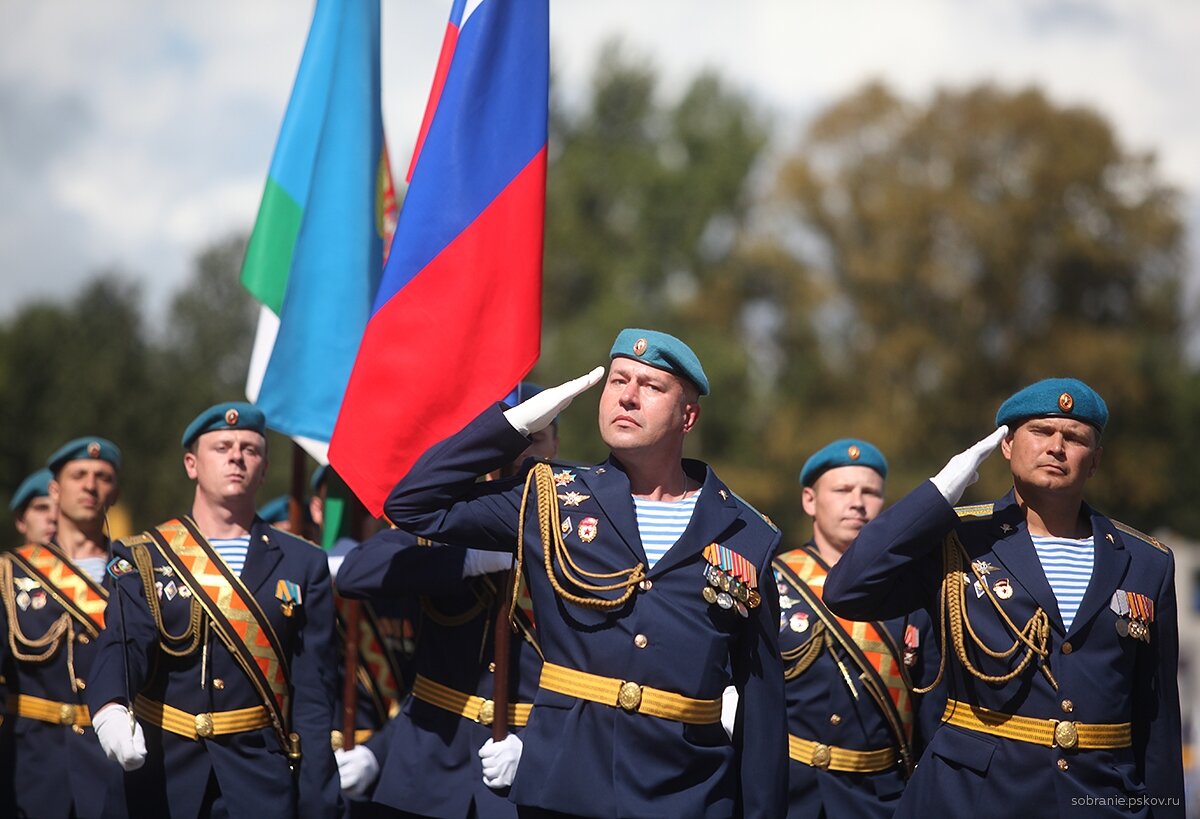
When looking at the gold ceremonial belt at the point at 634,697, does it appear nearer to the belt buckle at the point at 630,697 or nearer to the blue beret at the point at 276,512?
the belt buckle at the point at 630,697

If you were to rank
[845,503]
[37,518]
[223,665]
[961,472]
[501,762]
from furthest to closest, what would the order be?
[37,518] < [845,503] < [223,665] < [501,762] < [961,472]

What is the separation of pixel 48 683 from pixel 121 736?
8.43 ft

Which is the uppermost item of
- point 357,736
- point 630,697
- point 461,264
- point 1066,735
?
point 461,264

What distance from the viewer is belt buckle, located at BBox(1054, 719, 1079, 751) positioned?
219 inches

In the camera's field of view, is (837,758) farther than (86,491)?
No

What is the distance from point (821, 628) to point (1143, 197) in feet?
88.6

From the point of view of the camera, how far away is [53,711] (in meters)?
8.27

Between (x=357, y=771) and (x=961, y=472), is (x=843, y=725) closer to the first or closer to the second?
(x=961, y=472)

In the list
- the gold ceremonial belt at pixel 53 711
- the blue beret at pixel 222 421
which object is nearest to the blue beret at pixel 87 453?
the gold ceremonial belt at pixel 53 711

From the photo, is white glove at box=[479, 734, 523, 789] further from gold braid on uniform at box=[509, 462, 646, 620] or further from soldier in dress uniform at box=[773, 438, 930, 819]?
soldier in dress uniform at box=[773, 438, 930, 819]

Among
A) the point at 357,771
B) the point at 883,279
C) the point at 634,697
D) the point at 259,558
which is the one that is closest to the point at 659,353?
the point at 634,697

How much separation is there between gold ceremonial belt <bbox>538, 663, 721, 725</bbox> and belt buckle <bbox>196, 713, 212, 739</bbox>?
1790 millimetres

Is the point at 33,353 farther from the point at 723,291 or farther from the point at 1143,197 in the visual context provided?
the point at 1143,197

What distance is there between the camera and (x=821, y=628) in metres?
7.26
